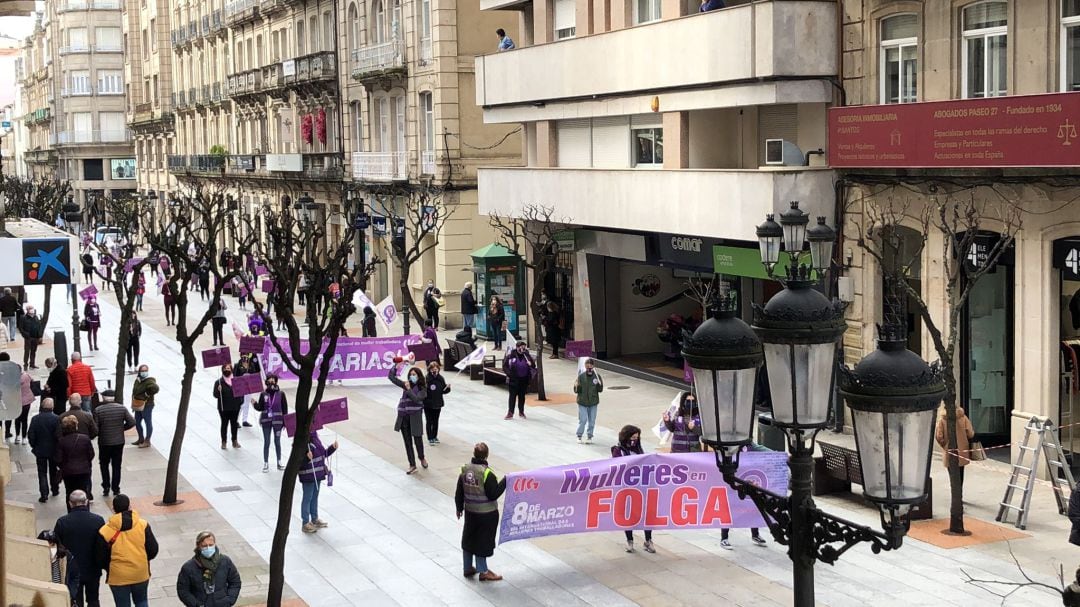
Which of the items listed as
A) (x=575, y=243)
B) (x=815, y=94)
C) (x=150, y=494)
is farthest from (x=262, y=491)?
(x=575, y=243)

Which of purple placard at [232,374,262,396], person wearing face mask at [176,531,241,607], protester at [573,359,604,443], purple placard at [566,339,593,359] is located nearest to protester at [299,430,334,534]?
person wearing face mask at [176,531,241,607]

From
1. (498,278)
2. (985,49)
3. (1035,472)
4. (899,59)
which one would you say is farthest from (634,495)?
(498,278)

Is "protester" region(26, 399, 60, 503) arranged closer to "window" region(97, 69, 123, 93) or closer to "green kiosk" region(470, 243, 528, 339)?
"green kiosk" region(470, 243, 528, 339)

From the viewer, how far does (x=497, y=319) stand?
36.6 metres

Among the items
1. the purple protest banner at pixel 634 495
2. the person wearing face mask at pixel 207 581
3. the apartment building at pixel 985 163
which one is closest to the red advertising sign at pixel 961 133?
the apartment building at pixel 985 163

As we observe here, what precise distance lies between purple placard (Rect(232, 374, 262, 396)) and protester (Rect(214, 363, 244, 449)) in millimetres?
83

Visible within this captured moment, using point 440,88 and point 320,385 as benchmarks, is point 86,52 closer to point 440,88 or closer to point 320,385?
point 440,88

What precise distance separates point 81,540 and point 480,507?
414 centimetres

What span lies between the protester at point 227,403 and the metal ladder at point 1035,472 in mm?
12314

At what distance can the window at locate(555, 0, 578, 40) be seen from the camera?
3338 centimetres

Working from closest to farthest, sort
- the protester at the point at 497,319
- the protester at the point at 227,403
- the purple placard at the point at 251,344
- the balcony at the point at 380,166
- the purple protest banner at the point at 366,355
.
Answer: the protester at the point at 227,403 < the purple placard at the point at 251,344 < the purple protest banner at the point at 366,355 < the protester at the point at 497,319 < the balcony at the point at 380,166

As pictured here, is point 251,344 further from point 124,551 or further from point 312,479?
point 124,551

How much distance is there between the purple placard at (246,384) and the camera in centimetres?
2355

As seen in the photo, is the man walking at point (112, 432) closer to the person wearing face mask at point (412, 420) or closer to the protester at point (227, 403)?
the protester at point (227, 403)
